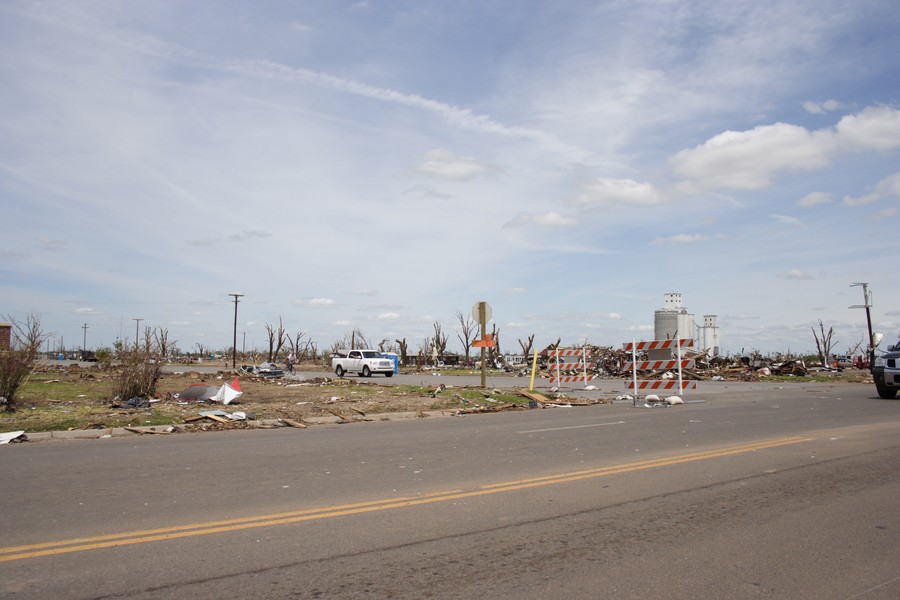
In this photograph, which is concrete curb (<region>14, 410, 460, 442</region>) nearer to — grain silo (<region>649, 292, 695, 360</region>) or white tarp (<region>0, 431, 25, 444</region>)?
white tarp (<region>0, 431, 25, 444</region>)

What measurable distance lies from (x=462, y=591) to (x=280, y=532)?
2.13m

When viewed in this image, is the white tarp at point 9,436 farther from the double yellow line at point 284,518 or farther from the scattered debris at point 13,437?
the double yellow line at point 284,518

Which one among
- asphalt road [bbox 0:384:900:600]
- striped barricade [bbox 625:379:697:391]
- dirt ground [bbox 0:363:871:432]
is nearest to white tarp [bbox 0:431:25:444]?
asphalt road [bbox 0:384:900:600]

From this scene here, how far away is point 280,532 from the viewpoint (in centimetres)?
608

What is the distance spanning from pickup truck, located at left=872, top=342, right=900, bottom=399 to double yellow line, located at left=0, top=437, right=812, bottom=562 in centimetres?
1514

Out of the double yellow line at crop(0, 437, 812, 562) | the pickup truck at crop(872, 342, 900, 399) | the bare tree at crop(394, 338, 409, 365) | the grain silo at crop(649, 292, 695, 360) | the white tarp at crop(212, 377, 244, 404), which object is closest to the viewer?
the double yellow line at crop(0, 437, 812, 562)

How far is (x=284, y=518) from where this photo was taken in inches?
258

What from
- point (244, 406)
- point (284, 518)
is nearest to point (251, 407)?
point (244, 406)

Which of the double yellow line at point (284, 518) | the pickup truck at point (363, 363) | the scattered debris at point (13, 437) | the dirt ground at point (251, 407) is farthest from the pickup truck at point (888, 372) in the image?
the pickup truck at point (363, 363)

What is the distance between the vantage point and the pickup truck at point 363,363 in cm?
4397

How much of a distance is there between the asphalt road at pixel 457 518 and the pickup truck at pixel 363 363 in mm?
31761

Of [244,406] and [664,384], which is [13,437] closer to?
[244,406]

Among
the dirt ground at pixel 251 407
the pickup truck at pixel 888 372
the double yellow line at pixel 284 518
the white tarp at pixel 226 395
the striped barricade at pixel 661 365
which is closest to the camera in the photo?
the double yellow line at pixel 284 518

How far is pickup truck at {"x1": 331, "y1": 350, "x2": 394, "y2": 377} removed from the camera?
4397cm
